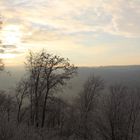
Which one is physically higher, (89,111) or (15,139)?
(15,139)

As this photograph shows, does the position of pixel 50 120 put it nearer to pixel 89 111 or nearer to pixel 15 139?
pixel 89 111

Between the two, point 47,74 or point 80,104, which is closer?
point 47,74

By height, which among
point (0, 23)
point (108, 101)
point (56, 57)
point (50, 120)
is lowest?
point (50, 120)

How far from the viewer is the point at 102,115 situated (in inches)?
1745

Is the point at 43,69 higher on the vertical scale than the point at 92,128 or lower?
higher

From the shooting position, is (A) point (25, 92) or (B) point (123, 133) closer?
(B) point (123, 133)

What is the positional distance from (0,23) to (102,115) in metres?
25.0

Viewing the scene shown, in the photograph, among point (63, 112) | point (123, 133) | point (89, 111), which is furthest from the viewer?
point (63, 112)

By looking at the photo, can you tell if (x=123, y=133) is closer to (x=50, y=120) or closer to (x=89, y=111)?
(x=89, y=111)

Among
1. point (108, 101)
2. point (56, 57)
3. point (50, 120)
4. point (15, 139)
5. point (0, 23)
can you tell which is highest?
point (0, 23)

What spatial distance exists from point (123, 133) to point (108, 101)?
16.4 feet

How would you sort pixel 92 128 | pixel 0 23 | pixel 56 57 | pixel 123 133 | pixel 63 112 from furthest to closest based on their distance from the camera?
pixel 63 112, pixel 92 128, pixel 123 133, pixel 56 57, pixel 0 23

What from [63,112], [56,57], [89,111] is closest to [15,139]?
[56,57]

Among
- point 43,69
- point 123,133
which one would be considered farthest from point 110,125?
point 43,69
